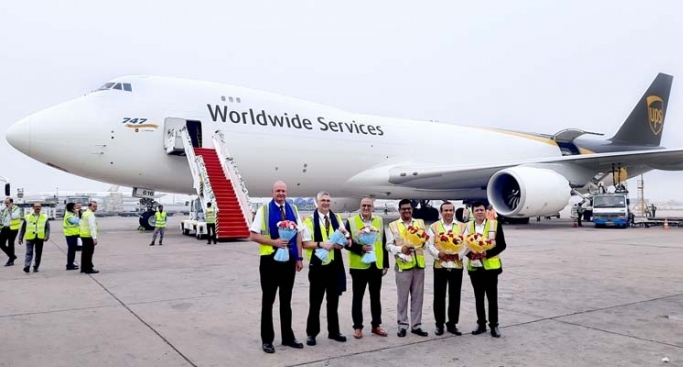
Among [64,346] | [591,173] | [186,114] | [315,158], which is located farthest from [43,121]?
[591,173]

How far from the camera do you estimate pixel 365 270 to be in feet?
14.4

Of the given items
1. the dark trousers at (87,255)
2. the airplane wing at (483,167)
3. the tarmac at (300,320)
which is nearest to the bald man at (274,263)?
the tarmac at (300,320)

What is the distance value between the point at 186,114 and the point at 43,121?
3.39m

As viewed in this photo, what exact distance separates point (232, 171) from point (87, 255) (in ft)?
19.5

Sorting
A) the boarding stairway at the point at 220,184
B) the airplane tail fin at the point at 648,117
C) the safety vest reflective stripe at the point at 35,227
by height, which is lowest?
the safety vest reflective stripe at the point at 35,227

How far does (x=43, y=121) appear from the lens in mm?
12250

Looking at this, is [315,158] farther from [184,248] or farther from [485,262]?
[485,262]

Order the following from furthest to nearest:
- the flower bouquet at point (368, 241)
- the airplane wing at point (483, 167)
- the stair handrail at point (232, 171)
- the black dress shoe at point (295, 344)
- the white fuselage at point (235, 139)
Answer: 1. the airplane wing at point (483, 167)
2. the stair handrail at point (232, 171)
3. the white fuselage at point (235, 139)
4. the flower bouquet at point (368, 241)
5. the black dress shoe at point (295, 344)

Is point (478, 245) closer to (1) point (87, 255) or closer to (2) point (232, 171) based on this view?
(1) point (87, 255)

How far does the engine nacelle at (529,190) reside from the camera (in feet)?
51.6

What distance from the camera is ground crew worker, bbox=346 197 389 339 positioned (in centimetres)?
430

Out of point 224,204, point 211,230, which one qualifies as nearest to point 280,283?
point 211,230

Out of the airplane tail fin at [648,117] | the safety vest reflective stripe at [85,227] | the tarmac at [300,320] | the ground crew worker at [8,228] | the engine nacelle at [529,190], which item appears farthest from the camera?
the airplane tail fin at [648,117]

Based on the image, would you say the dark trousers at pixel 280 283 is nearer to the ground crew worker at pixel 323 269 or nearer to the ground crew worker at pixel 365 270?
the ground crew worker at pixel 323 269
